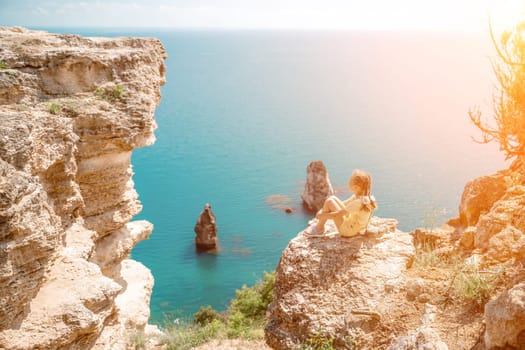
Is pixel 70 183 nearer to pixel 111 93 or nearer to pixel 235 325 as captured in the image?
pixel 111 93

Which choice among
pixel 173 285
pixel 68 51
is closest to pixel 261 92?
pixel 173 285

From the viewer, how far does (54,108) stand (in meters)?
11.5

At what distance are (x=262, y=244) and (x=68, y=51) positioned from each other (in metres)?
31.1

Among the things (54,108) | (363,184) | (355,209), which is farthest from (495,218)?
(54,108)

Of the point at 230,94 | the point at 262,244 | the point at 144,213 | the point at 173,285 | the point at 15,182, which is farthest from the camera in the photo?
the point at 230,94

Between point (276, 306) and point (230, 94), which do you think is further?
point (230, 94)

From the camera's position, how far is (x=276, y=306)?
9.45 metres

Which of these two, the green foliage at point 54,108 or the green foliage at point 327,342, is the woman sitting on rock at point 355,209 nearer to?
the green foliage at point 327,342

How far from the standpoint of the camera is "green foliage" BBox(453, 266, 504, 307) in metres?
8.19

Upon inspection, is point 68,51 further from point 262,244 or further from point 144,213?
point 144,213

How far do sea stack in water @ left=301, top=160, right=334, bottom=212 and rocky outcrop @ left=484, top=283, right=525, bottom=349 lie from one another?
37.8 metres

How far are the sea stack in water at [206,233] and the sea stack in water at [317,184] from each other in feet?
33.7

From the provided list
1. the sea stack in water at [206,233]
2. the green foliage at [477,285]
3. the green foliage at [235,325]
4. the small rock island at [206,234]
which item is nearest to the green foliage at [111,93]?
the green foliage at [235,325]

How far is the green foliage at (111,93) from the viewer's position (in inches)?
508
